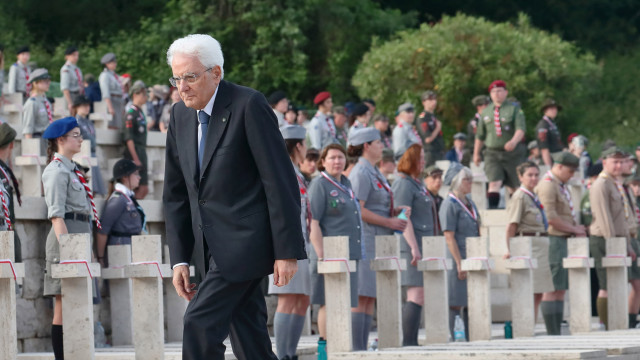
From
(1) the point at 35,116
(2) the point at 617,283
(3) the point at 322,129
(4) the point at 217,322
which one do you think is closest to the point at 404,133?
(3) the point at 322,129

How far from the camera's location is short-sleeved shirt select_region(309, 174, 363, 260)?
10.7 m

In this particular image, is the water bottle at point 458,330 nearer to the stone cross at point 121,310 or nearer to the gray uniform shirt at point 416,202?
the gray uniform shirt at point 416,202

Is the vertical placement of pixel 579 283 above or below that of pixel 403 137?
below

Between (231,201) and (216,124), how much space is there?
1.12 feet

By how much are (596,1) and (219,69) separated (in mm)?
34805

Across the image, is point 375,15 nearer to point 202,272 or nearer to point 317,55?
point 317,55

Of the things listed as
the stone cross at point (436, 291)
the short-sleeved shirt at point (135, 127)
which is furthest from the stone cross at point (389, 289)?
the short-sleeved shirt at point (135, 127)

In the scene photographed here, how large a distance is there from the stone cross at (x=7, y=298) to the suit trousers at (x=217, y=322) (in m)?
2.62

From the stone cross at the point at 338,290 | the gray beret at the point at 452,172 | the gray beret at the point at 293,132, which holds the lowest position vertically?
the stone cross at the point at 338,290

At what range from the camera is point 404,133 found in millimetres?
17281

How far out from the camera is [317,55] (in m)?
32.8

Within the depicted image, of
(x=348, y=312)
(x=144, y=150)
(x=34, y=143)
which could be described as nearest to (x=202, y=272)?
(x=348, y=312)

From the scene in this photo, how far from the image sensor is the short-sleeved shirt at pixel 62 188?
382 inches

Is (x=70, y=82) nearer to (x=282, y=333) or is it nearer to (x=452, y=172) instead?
(x=452, y=172)
